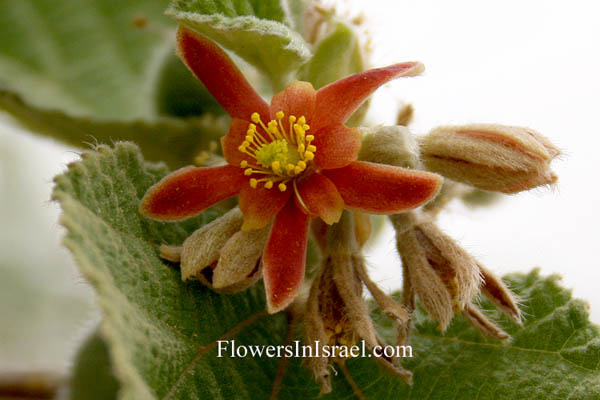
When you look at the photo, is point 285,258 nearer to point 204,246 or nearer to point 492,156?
point 204,246

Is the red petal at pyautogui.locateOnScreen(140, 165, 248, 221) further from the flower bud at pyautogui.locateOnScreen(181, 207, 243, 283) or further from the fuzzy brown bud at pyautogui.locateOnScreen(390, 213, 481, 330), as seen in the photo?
the fuzzy brown bud at pyautogui.locateOnScreen(390, 213, 481, 330)

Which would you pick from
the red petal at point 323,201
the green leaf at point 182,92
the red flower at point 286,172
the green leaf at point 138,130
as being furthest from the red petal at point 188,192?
the green leaf at point 182,92

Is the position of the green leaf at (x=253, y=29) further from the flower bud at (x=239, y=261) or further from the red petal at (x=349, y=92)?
the flower bud at (x=239, y=261)

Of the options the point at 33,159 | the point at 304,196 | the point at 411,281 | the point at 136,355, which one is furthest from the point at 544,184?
Answer: the point at 33,159

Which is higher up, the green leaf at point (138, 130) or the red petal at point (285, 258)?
the green leaf at point (138, 130)

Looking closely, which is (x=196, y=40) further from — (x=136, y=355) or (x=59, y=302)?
(x=59, y=302)

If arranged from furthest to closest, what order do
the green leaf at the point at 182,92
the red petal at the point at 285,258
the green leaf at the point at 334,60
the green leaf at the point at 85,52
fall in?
the green leaf at the point at 85,52 → the green leaf at the point at 182,92 → the green leaf at the point at 334,60 → the red petal at the point at 285,258

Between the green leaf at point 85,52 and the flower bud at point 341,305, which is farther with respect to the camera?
the green leaf at point 85,52
